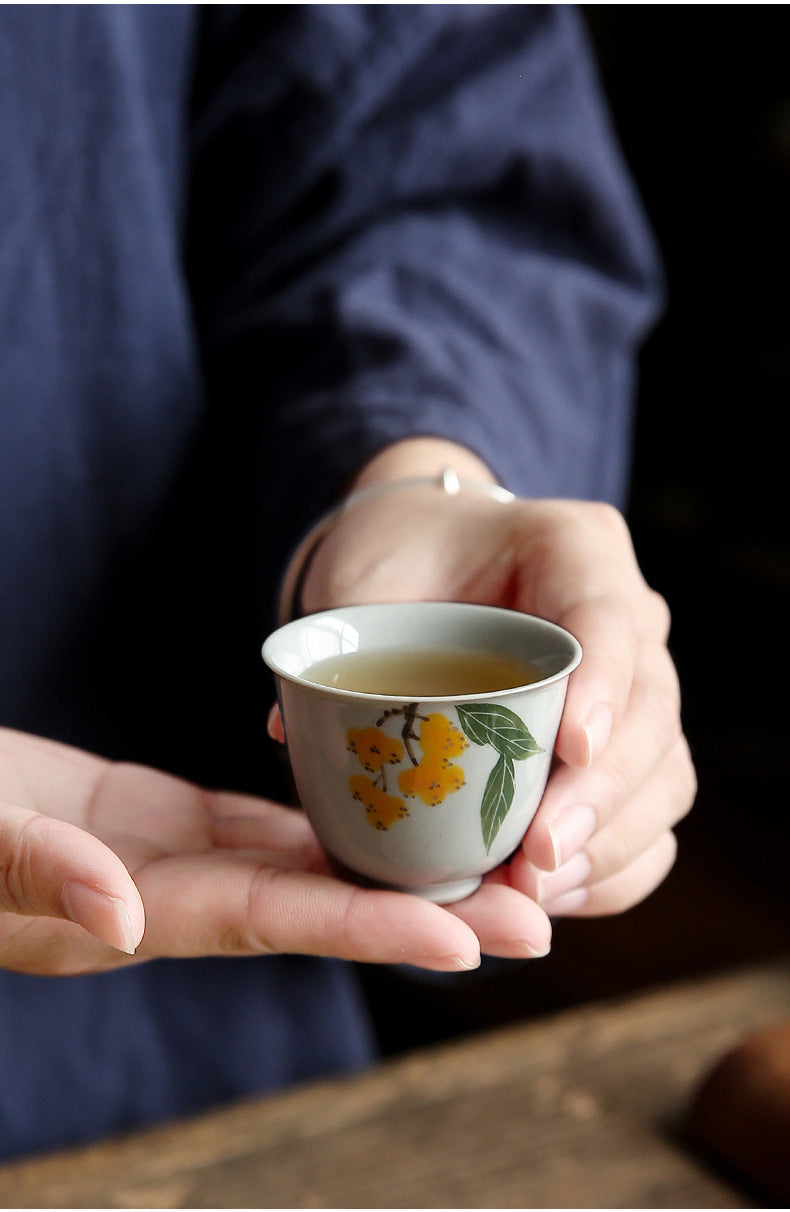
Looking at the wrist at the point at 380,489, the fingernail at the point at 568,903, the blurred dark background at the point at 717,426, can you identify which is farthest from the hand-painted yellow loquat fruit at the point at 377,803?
the blurred dark background at the point at 717,426

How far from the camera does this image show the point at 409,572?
635 mm

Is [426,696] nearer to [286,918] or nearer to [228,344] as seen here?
[286,918]

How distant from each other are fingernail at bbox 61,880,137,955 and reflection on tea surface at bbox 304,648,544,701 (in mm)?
173

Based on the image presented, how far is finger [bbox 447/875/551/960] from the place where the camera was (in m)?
0.48

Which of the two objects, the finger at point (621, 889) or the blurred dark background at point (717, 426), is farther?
the blurred dark background at point (717, 426)

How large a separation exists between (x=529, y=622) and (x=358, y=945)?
180 mm

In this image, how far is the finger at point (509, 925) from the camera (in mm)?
476

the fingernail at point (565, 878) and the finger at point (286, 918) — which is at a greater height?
the finger at point (286, 918)

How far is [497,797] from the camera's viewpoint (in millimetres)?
483

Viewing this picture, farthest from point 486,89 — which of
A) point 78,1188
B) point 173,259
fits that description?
point 78,1188

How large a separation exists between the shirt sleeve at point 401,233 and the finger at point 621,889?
285mm

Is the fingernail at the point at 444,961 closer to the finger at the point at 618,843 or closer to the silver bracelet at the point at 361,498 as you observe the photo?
the finger at the point at 618,843

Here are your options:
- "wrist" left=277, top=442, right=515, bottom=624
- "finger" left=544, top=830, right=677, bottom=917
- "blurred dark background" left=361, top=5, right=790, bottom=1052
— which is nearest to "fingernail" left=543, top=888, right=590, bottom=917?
"finger" left=544, top=830, right=677, bottom=917

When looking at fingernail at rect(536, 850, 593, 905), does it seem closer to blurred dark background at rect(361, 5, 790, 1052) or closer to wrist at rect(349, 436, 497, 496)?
wrist at rect(349, 436, 497, 496)
